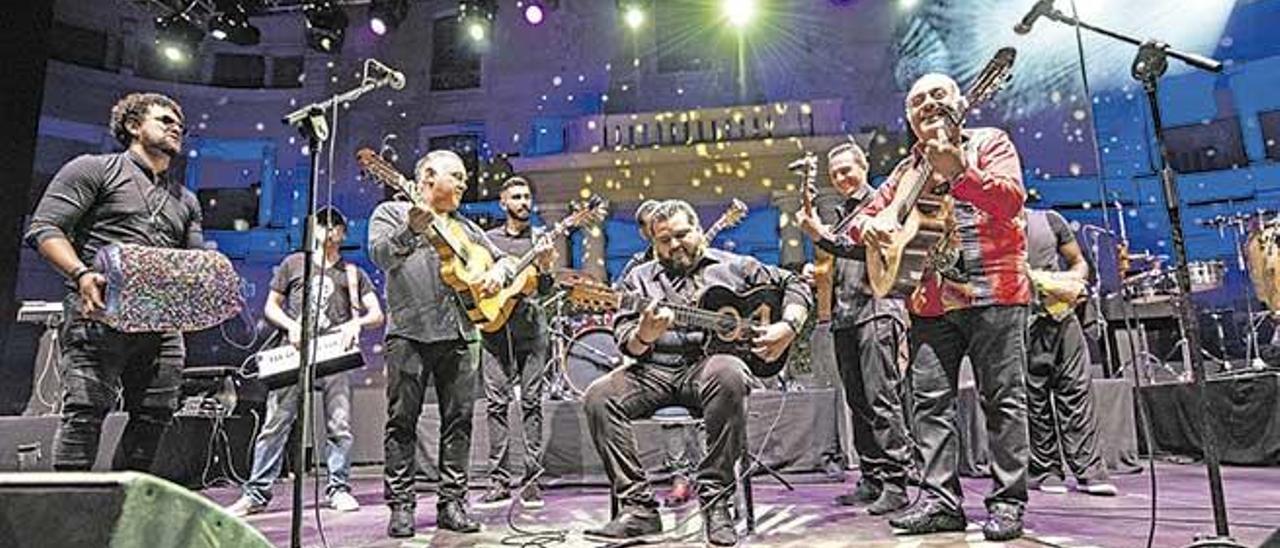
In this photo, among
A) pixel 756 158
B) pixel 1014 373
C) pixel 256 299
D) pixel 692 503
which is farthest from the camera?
pixel 256 299

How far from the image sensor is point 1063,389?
4.39m

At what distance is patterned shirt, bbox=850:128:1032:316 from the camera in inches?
109

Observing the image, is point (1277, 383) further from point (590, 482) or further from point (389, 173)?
point (389, 173)

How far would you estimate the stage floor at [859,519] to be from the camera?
276 centimetres

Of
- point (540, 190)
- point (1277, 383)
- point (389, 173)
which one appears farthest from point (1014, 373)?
point (540, 190)

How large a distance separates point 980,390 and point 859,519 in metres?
0.80

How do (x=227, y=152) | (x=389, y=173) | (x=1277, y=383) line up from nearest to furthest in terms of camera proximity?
1. (x=389, y=173)
2. (x=1277, y=383)
3. (x=227, y=152)

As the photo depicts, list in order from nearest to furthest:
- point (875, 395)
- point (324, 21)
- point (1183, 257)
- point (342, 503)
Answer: point (1183, 257) → point (875, 395) → point (342, 503) → point (324, 21)

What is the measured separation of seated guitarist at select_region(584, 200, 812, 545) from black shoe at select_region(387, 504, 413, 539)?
777mm

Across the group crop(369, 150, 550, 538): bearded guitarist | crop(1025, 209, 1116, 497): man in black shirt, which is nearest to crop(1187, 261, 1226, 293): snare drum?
crop(1025, 209, 1116, 497): man in black shirt

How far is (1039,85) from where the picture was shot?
11508 millimetres

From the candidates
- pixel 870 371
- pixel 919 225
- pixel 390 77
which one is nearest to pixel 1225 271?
pixel 870 371

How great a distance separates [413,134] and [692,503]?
1096 cm

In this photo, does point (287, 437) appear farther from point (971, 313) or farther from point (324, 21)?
point (324, 21)
